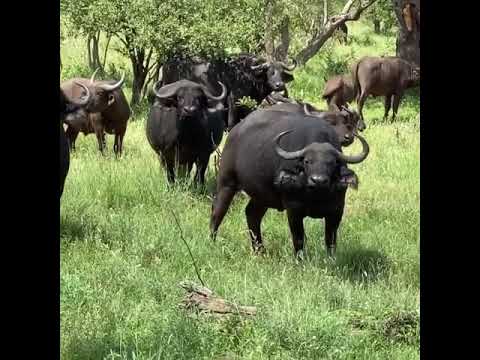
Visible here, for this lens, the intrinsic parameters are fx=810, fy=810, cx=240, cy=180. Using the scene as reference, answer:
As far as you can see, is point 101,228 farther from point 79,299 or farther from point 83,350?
point 83,350

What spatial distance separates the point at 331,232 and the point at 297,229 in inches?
13.0

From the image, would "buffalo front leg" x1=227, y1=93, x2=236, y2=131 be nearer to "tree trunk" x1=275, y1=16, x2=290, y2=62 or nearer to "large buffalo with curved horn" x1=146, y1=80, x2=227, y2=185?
"large buffalo with curved horn" x1=146, y1=80, x2=227, y2=185

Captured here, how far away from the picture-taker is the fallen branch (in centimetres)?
531

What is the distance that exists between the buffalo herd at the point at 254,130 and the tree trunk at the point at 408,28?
246 cm

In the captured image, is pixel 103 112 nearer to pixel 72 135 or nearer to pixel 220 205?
pixel 72 135

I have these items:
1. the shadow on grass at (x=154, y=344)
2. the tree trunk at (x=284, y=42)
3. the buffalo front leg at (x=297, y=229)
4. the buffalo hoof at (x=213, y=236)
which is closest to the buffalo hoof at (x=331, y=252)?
the buffalo front leg at (x=297, y=229)

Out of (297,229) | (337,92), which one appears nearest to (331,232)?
(297,229)

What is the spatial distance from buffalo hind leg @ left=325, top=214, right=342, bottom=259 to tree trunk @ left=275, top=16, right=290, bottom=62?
14.6 m

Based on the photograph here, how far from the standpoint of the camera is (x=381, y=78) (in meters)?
18.7

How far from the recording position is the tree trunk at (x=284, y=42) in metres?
21.9

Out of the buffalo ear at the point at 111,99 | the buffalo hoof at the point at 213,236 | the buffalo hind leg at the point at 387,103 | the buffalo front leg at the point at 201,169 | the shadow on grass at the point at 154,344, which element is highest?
the shadow on grass at the point at 154,344

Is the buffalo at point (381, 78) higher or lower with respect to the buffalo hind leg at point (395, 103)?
higher

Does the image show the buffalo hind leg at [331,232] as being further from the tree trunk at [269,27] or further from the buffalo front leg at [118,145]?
the tree trunk at [269,27]

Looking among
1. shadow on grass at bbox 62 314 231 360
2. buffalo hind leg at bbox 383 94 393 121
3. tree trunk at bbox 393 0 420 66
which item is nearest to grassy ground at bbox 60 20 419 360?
shadow on grass at bbox 62 314 231 360
